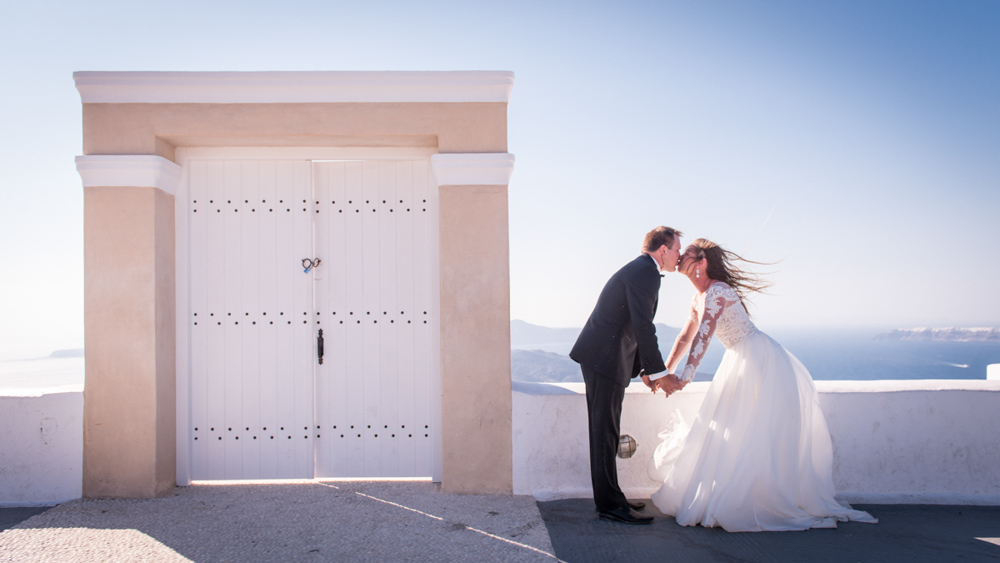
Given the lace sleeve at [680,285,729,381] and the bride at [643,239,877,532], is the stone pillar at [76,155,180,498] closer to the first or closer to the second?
the bride at [643,239,877,532]

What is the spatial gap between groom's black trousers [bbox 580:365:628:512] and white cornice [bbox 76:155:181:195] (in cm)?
367

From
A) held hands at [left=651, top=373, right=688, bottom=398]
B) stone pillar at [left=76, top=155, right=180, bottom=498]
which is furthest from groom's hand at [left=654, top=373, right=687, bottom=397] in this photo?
stone pillar at [left=76, top=155, right=180, bottom=498]

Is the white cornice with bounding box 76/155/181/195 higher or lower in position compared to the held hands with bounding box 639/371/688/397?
higher

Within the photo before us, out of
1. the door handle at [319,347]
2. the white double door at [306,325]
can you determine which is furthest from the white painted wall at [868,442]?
the door handle at [319,347]

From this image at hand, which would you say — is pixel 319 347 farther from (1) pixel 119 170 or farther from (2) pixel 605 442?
(2) pixel 605 442

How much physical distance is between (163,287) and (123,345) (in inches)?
20.2

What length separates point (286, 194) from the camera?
14.8 ft

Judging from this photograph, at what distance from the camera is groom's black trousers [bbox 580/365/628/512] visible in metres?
3.70

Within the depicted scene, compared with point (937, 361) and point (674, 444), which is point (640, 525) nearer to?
point (674, 444)

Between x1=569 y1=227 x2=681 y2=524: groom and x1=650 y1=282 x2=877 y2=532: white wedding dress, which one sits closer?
x1=650 y1=282 x2=877 y2=532: white wedding dress

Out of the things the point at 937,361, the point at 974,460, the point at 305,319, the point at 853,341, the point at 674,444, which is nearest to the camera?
the point at 674,444

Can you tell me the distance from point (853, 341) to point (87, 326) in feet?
180

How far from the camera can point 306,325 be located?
14.7 feet

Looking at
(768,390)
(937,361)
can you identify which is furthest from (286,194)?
(937,361)
